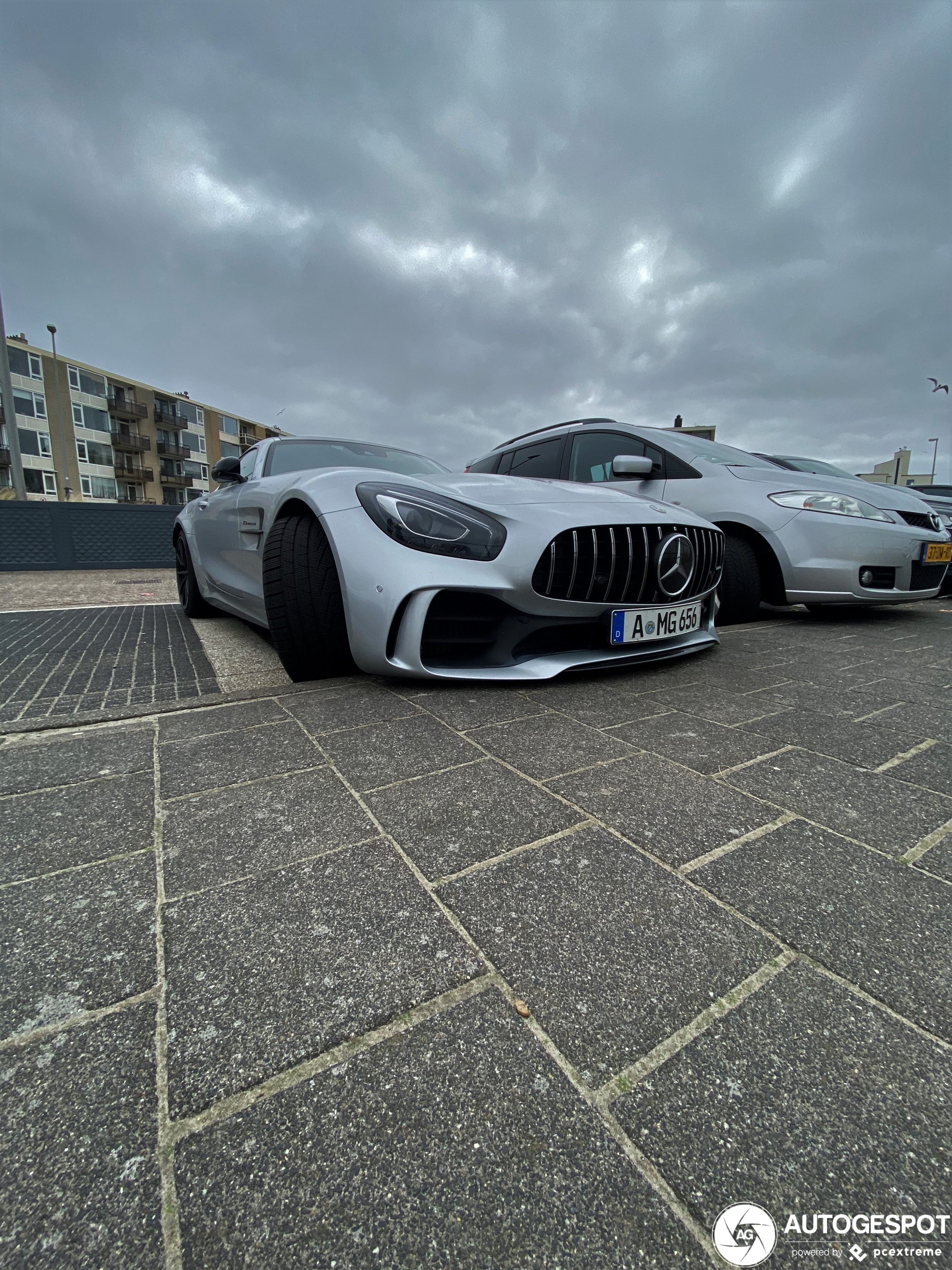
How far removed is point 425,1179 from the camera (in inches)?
22.2

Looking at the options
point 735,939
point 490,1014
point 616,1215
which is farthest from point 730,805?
point 616,1215

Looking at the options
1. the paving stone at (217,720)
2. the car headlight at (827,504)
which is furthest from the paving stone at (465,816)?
the car headlight at (827,504)

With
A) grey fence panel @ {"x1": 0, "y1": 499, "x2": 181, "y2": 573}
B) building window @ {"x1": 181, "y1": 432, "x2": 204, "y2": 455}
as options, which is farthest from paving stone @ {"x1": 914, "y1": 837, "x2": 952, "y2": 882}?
building window @ {"x1": 181, "y1": 432, "x2": 204, "y2": 455}

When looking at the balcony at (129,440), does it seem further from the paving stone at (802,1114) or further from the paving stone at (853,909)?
the paving stone at (802,1114)

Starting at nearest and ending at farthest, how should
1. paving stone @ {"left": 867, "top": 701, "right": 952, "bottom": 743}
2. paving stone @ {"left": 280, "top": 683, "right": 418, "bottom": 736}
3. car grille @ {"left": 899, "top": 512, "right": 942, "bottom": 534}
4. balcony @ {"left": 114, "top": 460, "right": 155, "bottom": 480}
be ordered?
paving stone @ {"left": 867, "top": 701, "right": 952, "bottom": 743} < paving stone @ {"left": 280, "top": 683, "right": 418, "bottom": 736} < car grille @ {"left": 899, "top": 512, "right": 942, "bottom": 534} < balcony @ {"left": 114, "top": 460, "right": 155, "bottom": 480}

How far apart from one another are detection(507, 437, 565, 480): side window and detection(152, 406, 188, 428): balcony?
50.7 meters

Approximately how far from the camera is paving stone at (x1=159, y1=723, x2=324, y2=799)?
145 cm

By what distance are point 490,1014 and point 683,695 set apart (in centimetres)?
160

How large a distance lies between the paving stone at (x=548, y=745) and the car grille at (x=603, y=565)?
491mm

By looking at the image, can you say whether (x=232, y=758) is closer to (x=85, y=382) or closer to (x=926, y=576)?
(x=926, y=576)

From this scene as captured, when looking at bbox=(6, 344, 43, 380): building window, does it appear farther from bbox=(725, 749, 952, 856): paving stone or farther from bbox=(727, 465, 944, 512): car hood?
bbox=(725, 749, 952, 856): paving stone

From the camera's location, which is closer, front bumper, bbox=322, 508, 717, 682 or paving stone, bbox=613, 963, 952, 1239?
paving stone, bbox=613, 963, 952, 1239

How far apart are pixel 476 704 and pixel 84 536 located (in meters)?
10.4

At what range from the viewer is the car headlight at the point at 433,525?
1.97 m
